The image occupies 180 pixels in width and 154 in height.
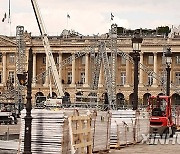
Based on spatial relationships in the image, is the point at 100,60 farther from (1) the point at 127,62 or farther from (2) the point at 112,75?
(1) the point at 127,62

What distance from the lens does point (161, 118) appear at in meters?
34.6

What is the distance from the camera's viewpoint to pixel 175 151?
25109 mm

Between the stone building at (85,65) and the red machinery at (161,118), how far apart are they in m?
82.8

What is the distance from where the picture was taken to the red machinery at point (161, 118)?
34.4 m

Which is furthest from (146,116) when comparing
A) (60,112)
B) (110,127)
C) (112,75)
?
(112,75)

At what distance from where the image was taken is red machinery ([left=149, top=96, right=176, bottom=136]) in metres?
34.4

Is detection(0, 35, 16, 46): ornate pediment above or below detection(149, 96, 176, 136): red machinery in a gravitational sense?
above

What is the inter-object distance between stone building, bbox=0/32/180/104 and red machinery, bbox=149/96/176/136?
82.8m

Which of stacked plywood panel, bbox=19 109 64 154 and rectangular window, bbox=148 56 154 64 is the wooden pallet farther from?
rectangular window, bbox=148 56 154 64

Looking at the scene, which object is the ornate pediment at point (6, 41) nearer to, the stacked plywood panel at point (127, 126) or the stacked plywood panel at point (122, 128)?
the stacked plywood panel at point (127, 126)

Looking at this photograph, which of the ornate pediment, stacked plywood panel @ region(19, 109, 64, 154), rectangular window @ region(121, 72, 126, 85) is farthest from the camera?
the ornate pediment

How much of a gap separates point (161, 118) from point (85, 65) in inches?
3766

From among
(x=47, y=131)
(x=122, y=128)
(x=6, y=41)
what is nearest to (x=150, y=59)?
(x=6, y=41)

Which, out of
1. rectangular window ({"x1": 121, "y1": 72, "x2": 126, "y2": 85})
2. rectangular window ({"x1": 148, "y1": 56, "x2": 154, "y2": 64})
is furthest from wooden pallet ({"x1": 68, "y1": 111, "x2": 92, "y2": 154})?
rectangular window ({"x1": 148, "y1": 56, "x2": 154, "y2": 64})
